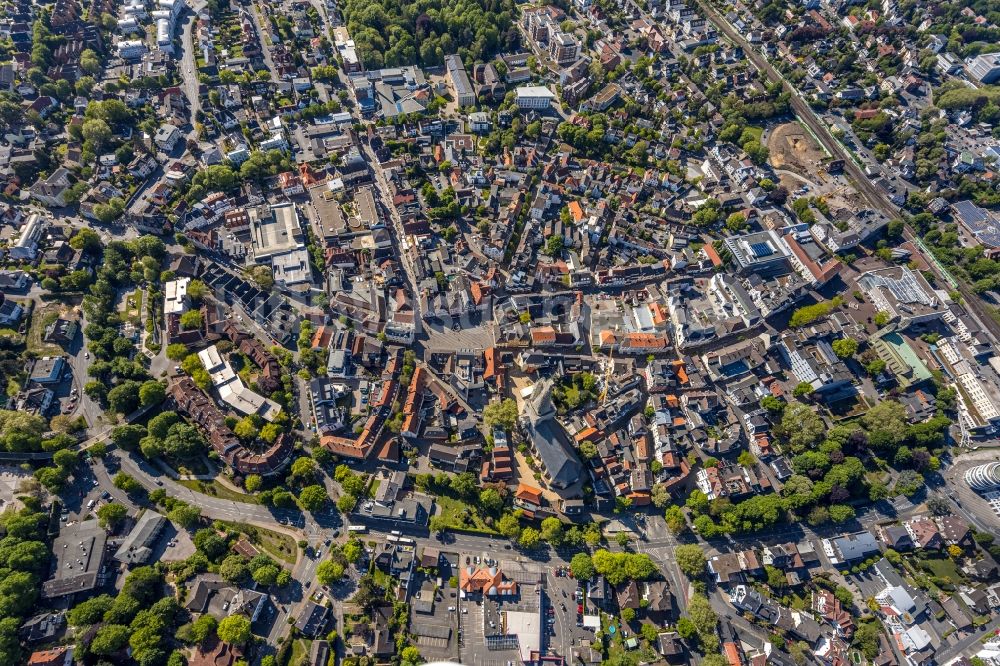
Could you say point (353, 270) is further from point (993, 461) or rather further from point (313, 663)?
point (993, 461)

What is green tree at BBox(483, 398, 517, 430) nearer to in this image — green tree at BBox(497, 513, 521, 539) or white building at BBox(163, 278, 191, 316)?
green tree at BBox(497, 513, 521, 539)

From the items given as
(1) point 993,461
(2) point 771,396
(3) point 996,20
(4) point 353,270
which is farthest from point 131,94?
(3) point 996,20

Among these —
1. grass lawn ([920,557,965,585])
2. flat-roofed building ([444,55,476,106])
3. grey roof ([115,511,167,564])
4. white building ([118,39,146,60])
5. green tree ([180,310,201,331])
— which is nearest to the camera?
grey roof ([115,511,167,564])

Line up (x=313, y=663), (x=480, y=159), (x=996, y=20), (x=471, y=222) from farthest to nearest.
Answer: (x=996, y=20) → (x=480, y=159) → (x=471, y=222) → (x=313, y=663)

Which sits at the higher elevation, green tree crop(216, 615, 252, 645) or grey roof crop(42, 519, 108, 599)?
green tree crop(216, 615, 252, 645)

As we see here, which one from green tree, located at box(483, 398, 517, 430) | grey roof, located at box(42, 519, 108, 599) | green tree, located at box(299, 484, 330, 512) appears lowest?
grey roof, located at box(42, 519, 108, 599)

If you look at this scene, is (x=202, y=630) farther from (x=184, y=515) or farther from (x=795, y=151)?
(x=795, y=151)

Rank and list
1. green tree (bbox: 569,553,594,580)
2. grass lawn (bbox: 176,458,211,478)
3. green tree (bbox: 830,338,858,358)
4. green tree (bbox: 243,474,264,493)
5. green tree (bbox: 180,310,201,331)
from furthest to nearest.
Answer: green tree (bbox: 830,338,858,358) < green tree (bbox: 180,310,201,331) < grass lawn (bbox: 176,458,211,478) < green tree (bbox: 243,474,264,493) < green tree (bbox: 569,553,594,580)

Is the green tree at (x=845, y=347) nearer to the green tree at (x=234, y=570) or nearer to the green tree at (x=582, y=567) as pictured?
the green tree at (x=582, y=567)

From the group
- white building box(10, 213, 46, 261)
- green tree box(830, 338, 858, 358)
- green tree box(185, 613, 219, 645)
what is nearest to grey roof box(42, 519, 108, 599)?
green tree box(185, 613, 219, 645)
